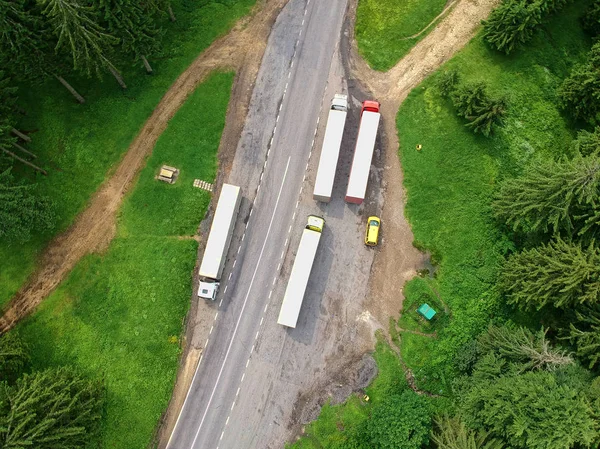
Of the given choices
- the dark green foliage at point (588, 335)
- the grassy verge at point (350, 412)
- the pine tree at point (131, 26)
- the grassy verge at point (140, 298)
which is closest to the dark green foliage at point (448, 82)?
the grassy verge at point (140, 298)

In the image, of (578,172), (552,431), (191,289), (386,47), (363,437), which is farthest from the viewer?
(386,47)

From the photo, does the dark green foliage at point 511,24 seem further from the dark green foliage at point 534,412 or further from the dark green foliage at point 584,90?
the dark green foliage at point 534,412

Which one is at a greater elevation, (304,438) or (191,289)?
(191,289)

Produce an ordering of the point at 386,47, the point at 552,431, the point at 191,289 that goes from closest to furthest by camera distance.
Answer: the point at 552,431
the point at 191,289
the point at 386,47

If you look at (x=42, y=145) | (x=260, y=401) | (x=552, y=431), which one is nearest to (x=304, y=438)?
(x=260, y=401)

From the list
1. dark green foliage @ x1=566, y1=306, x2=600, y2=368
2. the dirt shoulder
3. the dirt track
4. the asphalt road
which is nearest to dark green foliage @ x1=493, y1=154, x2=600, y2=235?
dark green foliage @ x1=566, y1=306, x2=600, y2=368

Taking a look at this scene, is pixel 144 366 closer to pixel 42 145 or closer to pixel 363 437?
pixel 363 437

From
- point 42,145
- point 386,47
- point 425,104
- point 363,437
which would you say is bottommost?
point 363,437

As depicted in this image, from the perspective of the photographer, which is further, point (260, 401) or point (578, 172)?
point (260, 401)

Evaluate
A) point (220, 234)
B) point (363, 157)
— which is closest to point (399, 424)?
point (220, 234)
